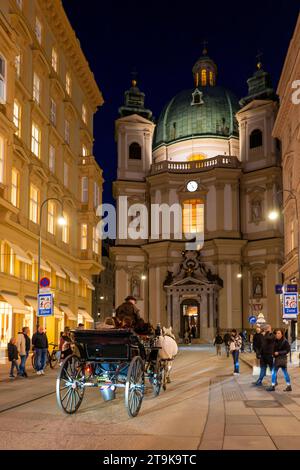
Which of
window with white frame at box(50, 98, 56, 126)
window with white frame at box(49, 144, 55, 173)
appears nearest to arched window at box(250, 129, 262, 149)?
window with white frame at box(50, 98, 56, 126)

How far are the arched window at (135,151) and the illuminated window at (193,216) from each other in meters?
8.89

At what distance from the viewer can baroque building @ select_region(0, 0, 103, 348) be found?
2914 cm

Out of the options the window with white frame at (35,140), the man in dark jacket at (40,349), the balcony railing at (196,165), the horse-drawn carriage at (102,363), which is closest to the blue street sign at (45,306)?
the man in dark jacket at (40,349)

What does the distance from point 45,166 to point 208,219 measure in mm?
34633

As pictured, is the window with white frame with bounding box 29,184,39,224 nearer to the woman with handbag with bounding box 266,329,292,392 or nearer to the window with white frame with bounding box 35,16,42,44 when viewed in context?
the window with white frame with bounding box 35,16,42,44

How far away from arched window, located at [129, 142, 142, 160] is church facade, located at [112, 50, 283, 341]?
120 mm

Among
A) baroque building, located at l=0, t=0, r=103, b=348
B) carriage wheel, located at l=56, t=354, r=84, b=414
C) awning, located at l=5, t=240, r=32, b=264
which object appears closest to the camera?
carriage wheel, located at l=56, t=354, r=84, b=414

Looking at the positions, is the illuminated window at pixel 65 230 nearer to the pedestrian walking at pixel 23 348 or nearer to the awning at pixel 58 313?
the awning at pixel 58 313

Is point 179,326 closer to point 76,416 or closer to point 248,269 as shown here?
point 248,269

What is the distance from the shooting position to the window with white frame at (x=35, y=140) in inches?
1380

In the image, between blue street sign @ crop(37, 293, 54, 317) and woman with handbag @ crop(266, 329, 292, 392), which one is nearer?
woman with handbag @ crop(266, 329, 292, 392)

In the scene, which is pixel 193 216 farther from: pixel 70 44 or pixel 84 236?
pixel 70 44

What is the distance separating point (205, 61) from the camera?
89375 mm
